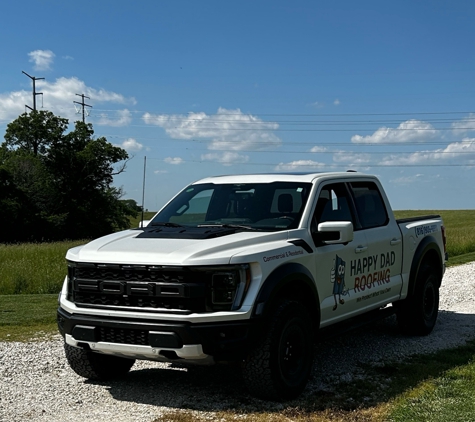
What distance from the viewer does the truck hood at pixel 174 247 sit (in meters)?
5.30

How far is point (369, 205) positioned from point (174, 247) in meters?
2.98

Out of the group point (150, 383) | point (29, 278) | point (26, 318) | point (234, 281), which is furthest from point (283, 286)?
point (29, 278)

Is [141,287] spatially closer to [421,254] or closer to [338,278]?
[338,278]

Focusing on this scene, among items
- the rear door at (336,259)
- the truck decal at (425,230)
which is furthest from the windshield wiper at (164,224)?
the truck decal at (425,230)

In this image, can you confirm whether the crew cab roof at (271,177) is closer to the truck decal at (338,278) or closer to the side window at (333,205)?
the side window at (333,205)

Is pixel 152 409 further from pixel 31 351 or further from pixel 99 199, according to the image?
pixel 99 199

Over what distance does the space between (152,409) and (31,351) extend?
107 inches

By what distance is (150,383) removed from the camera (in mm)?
6406

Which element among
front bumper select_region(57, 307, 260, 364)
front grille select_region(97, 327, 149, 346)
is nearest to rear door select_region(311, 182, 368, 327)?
front bumper select_region(57, 307, 260, 364)

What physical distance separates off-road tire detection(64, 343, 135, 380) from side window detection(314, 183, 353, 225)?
240cm

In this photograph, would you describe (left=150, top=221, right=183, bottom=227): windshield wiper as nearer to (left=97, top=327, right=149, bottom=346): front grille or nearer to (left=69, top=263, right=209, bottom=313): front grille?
(left=69, top=263, right=209, bottom=313): front grille

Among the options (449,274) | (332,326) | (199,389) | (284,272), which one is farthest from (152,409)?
(449,274)

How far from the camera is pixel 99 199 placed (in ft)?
216

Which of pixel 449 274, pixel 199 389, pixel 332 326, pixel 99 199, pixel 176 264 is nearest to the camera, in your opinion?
pixel 176 264
